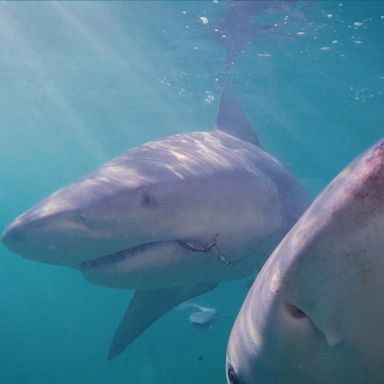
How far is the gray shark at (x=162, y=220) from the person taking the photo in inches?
133

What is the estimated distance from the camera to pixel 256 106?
30.5 m

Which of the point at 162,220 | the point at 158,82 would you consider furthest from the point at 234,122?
the point at 158,82

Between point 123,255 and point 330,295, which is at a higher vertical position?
point 330,295

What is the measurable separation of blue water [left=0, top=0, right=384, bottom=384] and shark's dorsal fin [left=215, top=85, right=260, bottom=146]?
7.75 metres

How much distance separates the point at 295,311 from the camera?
1401mm

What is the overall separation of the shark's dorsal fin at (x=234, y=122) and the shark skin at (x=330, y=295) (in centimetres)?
549

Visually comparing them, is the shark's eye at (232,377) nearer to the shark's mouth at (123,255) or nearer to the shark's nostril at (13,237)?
the shark's mouth at (123,255)

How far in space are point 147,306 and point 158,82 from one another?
70.2 ft

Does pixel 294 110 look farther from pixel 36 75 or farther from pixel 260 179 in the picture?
pixel 260 179

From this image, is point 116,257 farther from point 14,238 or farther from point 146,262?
point 14,238

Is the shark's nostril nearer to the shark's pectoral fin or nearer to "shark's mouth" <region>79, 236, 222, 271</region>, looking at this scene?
"shark's mouth" <region>79, 236, 222, 271</region>

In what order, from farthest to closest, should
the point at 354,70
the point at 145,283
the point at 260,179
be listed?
the point at 354,70 → the point at 260,179 → the point at 145,283

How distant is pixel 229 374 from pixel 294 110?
29.1m

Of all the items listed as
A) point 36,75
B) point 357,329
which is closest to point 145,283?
point 357,329
